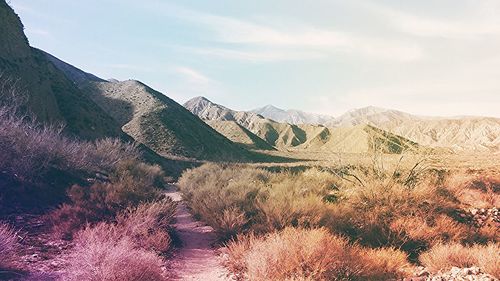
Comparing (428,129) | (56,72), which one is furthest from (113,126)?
(428,129)

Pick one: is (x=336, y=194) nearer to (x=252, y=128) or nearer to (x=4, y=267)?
(x=4, y=267)

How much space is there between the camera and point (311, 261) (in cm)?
733

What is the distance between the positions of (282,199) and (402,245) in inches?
145

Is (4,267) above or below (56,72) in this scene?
below

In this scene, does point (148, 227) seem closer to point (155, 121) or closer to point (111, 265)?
point (111, 265)

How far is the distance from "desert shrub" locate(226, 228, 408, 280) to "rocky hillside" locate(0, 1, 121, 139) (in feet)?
84.8

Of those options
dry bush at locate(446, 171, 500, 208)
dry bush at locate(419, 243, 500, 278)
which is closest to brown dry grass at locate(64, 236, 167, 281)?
dry bush at locate(419, 243, 500, 278)

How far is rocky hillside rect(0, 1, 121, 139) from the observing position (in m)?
31.1

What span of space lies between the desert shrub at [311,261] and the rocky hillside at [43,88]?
2584 cm

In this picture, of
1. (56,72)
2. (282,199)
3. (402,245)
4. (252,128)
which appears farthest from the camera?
(252,128)

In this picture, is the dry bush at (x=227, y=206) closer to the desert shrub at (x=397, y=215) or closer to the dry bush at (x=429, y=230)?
→ the desert shrub at (x=397, y=215)

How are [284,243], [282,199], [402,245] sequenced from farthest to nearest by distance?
[282,199] < [402,245] < [284,243]

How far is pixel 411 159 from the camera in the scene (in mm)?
14953

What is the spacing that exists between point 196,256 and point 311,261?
4.02 metres
